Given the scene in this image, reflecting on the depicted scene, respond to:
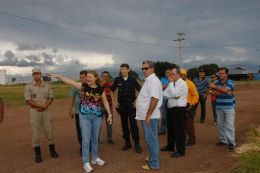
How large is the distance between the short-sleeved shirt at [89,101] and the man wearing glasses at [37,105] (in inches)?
51.4

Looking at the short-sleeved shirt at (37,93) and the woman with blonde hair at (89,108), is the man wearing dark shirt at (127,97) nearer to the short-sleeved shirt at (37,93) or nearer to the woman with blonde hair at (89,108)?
the woman with blonde hair at (89,108)

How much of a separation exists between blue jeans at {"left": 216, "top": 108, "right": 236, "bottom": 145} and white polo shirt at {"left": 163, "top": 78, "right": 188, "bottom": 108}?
127 cm

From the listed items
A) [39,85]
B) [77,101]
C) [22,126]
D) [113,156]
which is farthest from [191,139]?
[22,126]

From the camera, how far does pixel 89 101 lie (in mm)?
6133

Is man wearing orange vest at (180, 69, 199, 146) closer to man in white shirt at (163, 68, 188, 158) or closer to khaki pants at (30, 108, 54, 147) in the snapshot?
man in white shirt at (163, 68, 188, 158)

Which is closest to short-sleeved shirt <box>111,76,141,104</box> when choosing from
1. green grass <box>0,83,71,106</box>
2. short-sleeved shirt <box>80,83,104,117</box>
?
short-sleeved shirt <box>80,83,104,117</box>

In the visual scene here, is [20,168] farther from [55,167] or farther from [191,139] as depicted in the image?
[191,139]

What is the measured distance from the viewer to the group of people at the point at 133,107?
239 inches

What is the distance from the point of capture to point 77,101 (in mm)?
7375

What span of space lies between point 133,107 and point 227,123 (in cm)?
217

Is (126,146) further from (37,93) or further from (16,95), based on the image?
(16,95)

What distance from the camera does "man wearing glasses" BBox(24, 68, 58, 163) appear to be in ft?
22.8

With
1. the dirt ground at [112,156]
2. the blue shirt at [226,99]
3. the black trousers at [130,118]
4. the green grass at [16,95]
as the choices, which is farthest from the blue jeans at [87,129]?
the green grass at [16,95]

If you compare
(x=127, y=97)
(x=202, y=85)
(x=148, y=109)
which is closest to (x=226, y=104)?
(x=127, y=97)
